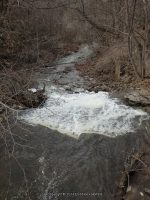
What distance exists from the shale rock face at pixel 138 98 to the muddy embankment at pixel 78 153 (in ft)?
1.03

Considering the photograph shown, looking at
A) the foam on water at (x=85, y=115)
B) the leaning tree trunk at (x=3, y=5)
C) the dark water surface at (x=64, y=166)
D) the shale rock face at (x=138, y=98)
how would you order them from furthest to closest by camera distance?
the leaning tree trunk at (x=3, y=5), the shale rock face at (x=138, y=98), the foam on water at (x=85, y=115), the dark water surface at (x=64, y=166)

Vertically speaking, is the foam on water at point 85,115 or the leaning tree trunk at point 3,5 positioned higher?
the leaning tree trunk at point 3,5

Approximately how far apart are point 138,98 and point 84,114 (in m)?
1.94

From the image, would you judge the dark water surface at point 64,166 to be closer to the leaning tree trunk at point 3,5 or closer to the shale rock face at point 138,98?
the shale rock face at point 138,98

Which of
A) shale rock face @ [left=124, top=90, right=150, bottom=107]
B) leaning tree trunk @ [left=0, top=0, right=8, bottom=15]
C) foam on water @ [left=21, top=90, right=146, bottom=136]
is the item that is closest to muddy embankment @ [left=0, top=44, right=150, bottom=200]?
foam on water @ [left=21, top=90, right=146, bottom=136]

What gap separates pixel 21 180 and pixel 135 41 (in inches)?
292

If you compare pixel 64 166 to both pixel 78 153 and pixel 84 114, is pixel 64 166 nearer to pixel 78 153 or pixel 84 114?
pixel 78 153

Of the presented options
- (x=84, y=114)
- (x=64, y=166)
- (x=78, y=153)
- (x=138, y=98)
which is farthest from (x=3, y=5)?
(x=64, y=166)

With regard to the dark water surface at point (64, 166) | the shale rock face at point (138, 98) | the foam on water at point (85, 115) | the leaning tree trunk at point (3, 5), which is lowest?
the dark water surface at point (64, 166)

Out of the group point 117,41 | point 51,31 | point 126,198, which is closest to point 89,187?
point 126,198

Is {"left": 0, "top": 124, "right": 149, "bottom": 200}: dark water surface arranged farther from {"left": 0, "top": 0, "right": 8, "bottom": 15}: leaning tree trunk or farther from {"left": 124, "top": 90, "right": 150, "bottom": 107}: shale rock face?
{"left": 0, "top": 0, "right": 8, "bottom": 15}: leaning tree trunk

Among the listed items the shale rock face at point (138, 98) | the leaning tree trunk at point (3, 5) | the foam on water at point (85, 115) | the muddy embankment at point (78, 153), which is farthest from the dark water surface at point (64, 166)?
the leaning tree trunk at point (3, 5)

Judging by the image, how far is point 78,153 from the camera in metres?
7.37

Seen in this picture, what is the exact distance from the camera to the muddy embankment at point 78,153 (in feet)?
20.0
